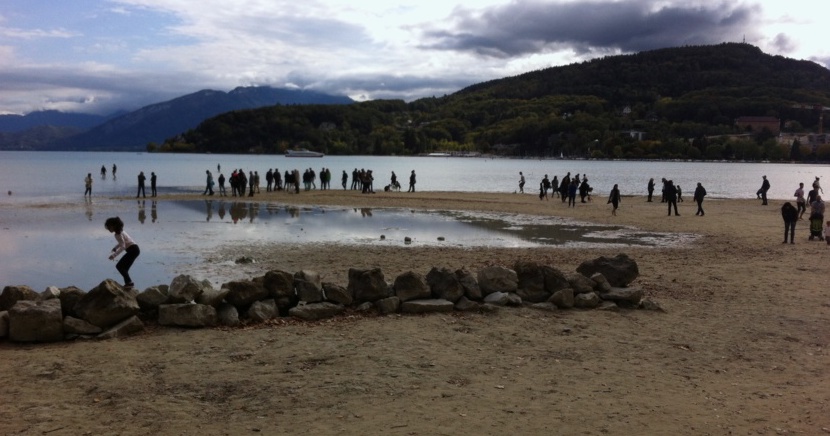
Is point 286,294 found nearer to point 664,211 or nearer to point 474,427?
point 474,427

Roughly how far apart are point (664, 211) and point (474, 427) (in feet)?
104

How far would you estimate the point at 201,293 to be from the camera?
10141mm

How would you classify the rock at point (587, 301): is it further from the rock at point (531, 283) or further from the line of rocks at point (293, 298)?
the rock at point (531, 283)

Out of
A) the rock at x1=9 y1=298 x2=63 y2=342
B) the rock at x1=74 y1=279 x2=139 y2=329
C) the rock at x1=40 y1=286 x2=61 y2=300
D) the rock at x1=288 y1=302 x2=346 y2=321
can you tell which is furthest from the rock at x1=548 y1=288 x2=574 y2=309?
the rock at x1=40 y1=286 x2=61 y2=300

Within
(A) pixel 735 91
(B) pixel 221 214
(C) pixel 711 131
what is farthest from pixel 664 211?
(A) pixel 735 91

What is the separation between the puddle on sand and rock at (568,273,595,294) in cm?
872

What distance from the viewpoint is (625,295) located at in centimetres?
1152

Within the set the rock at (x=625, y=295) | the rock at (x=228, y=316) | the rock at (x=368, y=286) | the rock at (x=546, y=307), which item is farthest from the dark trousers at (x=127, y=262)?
the rock at (x=625, y=295)

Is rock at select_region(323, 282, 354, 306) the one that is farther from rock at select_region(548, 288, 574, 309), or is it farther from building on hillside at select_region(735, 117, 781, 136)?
building on hillside at select_region(735, 117, 781, 136)

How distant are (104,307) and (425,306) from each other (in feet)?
15.8

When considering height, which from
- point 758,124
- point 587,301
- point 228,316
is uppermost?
point 758,124

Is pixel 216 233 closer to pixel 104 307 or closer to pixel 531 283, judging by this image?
pixel 104 307

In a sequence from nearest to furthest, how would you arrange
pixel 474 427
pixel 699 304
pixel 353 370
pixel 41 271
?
pixel 474 427, pixel 353 370, pixel 699 304, pixel 41 271

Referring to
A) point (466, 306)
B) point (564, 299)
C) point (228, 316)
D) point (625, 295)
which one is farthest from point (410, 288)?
point (625, 295)
